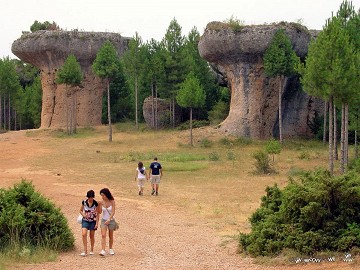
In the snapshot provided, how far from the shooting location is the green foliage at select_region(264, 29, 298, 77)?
3500 centimetres

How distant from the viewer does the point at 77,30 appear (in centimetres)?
4944

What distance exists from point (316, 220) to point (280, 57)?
26.6 meters

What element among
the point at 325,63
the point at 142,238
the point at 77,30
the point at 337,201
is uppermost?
the point at 77,30

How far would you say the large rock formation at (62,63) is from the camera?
160 ft

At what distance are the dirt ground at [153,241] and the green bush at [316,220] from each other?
0.48m

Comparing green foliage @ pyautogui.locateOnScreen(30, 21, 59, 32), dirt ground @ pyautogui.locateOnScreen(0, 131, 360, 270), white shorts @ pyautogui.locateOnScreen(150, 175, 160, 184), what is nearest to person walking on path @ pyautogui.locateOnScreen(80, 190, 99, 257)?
dirt ground @ pyautogui.locateOnScreen(0, 131, 360, 270)

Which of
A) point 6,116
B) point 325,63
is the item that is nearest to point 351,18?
point 325,63

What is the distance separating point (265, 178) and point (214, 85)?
28380 mm

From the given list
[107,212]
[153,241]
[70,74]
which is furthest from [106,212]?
[70,74]

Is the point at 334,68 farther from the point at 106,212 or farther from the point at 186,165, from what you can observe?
the point at 106,212

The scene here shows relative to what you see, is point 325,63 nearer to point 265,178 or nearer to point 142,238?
point 265,178

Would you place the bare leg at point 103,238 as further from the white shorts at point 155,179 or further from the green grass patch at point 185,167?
the green grass patch at point 185,167

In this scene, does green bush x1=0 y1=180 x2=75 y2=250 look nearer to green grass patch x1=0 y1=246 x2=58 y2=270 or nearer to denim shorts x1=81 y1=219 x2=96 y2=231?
green grass patch x1=0 y1=246 x2=58 y2=270

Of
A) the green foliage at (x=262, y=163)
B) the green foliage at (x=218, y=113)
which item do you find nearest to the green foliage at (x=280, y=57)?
the green foliage at (x=218, y=113)
